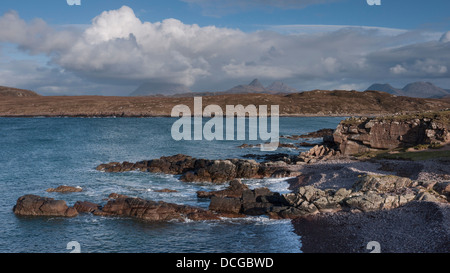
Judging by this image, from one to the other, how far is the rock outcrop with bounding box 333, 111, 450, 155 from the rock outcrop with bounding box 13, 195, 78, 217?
3490 cm

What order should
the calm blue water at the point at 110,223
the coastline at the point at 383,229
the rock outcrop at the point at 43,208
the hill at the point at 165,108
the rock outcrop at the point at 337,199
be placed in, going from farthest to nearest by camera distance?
the hill at the point at 165,108 < the rock outcrop at the point at 43,208 < the rock outcrop at the point at 337,199 < the calm blue water at the point at 110,223 < the coastline at the point at 383,229

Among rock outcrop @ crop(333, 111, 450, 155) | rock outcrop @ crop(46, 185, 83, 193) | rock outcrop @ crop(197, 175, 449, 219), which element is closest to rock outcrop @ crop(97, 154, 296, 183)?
rock outcrop @ crop(46, 185, 83, 193)

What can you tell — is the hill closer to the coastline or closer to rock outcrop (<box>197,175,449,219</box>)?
rock outcrop (<box>197,175,449,219</box>)

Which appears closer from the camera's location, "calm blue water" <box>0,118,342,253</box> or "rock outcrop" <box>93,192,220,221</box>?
"calm blue water" <box>0,118,342,253</box>

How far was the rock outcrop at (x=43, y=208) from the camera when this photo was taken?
83.7ft

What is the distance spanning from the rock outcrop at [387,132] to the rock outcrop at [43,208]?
34.9m

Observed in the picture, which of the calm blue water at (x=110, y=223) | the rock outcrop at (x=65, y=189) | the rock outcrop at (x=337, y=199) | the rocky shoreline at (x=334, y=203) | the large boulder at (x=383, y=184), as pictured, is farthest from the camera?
the rock outcrop at (x=65, y=189)

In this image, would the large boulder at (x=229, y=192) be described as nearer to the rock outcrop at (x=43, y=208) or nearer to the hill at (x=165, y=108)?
the rock outcrop at (x=43, y=208)

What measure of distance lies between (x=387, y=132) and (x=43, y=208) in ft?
134

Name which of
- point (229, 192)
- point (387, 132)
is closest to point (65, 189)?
point (229, 192)

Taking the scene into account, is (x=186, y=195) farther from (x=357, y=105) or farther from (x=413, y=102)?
(x=413, y=102)

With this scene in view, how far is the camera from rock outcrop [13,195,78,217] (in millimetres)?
25503

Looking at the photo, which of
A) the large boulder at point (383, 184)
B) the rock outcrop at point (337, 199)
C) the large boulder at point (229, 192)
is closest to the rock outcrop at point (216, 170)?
the large boulder at point (229, 192)
